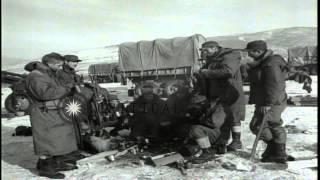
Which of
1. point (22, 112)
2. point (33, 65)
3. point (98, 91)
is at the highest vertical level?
point (33, 65)

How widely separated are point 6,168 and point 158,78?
13.1m

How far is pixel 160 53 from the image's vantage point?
60.5 ft

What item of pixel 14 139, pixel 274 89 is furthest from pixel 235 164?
pixel 14 139

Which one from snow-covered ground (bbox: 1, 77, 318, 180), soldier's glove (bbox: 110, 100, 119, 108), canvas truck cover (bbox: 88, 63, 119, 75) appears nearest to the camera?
snow-covered ground (bbox: 1, 77, 318, 180)

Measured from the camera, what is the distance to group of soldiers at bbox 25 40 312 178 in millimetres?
4816

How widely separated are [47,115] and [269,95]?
10.3 ft

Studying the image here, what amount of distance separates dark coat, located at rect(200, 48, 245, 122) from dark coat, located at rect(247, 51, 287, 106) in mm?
518

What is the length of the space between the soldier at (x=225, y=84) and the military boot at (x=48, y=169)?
2519 mm

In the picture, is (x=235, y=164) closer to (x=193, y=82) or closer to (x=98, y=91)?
(x=193, y=82)

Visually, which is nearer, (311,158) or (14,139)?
(311,158)

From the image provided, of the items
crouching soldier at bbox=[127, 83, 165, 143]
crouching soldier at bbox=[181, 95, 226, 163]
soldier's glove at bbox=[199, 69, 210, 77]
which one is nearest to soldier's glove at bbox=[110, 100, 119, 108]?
crouching soldier at bbox=[127, 83, 165, 143]

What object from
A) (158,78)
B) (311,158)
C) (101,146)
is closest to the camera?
(311,158)

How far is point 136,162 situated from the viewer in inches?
210

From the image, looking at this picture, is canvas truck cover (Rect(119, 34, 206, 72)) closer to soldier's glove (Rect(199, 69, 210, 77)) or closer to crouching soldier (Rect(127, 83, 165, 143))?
crouching soldier (Rect(127, 83, 165, 143))
